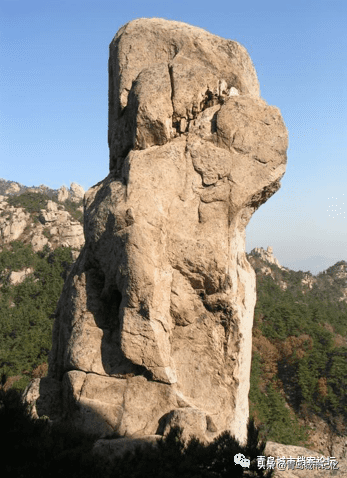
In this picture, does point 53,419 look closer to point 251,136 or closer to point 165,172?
point 165,172

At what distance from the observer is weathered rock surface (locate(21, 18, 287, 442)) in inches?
260

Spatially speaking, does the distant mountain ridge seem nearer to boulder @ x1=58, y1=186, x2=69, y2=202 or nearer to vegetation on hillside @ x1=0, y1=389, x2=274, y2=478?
boulder @ x1=58, y1=186, x2=69, y2=202

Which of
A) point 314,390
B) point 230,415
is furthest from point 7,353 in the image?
point 230,415

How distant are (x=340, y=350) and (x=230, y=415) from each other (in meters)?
19.8

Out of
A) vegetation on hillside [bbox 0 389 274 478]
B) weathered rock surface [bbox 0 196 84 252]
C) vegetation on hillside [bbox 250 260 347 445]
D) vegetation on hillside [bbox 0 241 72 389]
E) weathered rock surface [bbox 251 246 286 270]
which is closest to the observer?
vegetation on hillside [bbox 0 389 274 478]

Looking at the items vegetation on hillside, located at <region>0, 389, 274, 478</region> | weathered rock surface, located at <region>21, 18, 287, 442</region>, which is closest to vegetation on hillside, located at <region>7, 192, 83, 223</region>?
weathered rock surface, located at <region>21, 18, 287, 442</region>

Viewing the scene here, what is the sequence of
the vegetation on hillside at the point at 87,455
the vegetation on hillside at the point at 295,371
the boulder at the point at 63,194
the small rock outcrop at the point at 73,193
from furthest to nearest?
the small rock outcrop at the point at 73,193
the boulder at the point at 63,194
the vegetation on hillside at the point at 295,371
the vegetation on hillside at the point at 87,455

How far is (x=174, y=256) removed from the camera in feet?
22.9

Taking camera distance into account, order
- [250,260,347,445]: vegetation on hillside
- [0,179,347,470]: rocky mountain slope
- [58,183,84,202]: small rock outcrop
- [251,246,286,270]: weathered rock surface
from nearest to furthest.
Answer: [250,260,347,445]: vegetation on hillside
[0,179,347,470]: rocky mountain slope
[251,246,286,270]: weathered rock surface
[58,183,84,202]: small rock outcrop

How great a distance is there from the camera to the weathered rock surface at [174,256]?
660 centimetres

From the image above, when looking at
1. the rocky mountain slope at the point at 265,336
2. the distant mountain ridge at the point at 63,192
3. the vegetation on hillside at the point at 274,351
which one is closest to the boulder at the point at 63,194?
the distant mountain ridge at the point at 63,192

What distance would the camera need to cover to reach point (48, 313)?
98.7 ft

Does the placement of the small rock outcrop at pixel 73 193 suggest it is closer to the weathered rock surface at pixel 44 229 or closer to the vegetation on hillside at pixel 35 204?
the vegetation on hillside at pixel 35 204

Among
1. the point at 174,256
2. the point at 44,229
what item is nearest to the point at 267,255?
the point at 44,229
